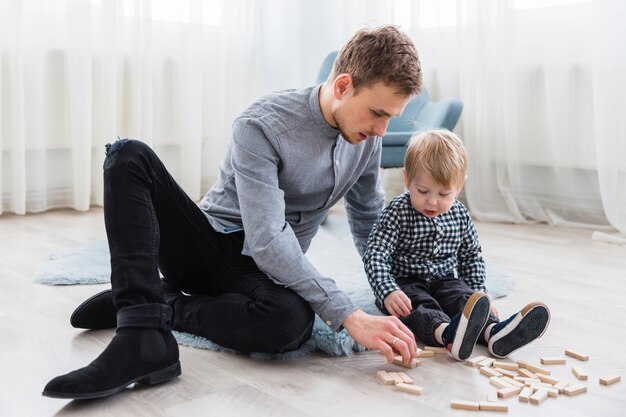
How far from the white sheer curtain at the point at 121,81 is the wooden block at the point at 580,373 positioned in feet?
8.58

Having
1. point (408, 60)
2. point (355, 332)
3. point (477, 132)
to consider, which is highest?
point (408, 60)

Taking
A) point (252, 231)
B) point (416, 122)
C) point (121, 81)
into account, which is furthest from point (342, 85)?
point (121, 81)

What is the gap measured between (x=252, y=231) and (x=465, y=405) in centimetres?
52

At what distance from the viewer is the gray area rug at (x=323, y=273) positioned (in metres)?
1.59

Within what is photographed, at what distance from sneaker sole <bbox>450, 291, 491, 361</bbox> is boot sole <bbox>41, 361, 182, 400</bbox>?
0.57m

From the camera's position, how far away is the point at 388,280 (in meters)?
1.74

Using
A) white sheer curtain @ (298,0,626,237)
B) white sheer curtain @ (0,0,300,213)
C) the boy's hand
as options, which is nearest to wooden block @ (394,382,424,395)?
the boy's hand

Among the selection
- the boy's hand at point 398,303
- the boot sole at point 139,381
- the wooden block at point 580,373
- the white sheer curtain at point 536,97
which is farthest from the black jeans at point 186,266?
the white sheer curtain at point 536,97

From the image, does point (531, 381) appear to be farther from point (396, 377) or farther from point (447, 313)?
point (447, 313)

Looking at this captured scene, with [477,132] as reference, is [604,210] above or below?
below

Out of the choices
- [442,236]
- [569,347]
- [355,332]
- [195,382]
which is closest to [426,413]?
[355,332]

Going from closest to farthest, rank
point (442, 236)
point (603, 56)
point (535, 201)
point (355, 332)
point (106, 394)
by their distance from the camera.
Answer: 1. point (106, 394)
2. point (355, 332)
3. point (442, 236)
4. point (603, 56)
5. point (535, 201)

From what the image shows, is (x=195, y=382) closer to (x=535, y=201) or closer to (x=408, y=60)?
(x=408, y=60)

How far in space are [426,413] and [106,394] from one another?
55 centimetres
